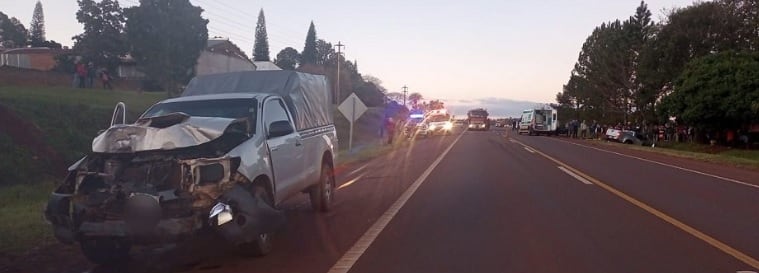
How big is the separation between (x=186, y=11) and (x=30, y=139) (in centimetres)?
2162

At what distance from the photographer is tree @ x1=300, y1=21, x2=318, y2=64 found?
374 feet

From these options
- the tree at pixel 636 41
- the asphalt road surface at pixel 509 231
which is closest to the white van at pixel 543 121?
the tree at pixel 636 41

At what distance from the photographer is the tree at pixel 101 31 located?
48.8m

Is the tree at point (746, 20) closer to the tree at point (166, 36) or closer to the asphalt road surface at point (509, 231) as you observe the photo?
the tree at point (166, 36)

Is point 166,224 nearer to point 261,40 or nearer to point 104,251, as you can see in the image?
point 104,251

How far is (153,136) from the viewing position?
306 inches

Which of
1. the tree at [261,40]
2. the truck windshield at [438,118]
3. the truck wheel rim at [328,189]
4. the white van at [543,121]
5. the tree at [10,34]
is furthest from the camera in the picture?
the tree at [261,40]

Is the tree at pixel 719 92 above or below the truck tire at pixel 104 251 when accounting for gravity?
above

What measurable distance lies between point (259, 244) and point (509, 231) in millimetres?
3553

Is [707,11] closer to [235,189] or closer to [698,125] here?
[698,125]

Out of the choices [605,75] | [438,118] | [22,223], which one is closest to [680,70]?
[605,75]

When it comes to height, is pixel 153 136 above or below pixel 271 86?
below

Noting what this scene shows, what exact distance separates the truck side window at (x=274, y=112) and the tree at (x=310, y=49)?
103 meters

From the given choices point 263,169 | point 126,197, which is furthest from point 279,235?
point 126,197
